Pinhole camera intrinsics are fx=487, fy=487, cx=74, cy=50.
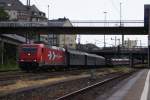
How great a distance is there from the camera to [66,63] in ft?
215

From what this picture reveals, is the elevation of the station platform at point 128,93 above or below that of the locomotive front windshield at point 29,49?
below

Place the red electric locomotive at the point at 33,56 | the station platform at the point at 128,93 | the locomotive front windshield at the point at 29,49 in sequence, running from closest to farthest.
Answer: the station platform at the point at 128,93, the red electric locomotive at the point at 33,56, the locomotive front windshield at the point at 29,49

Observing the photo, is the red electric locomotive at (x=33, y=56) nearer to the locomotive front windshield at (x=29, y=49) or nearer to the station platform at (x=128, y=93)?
the locomotive front windshield at (x=29, y=49)

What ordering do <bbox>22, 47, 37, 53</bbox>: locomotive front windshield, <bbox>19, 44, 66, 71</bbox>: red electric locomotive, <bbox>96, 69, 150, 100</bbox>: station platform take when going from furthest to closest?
<bbox>22, 47, 37, 53</bbox>: locomotive front windshield, <bbox>19, 44, 66, 71</bbox>: red electric locomotive, <bbox>96, 69, 150, 100</bbox>: station platform

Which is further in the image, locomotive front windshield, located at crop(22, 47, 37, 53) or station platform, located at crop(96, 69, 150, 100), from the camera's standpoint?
locomotive front windshield, located at crop(22, 47, 37, 53)

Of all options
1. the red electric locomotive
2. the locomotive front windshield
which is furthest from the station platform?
the locomotive front windshield

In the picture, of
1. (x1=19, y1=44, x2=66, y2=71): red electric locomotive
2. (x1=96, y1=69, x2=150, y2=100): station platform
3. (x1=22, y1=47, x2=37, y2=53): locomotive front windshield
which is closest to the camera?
(x1=96, y1=69, x2=150, y2=100): station platform

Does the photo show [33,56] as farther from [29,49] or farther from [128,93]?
[128,93]

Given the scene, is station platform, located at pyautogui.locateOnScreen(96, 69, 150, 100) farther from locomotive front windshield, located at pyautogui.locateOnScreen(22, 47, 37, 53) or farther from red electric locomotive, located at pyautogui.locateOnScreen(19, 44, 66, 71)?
locomotive front windshield, located at pyautogui.locateOnScreen(22, 47, 37, 53)

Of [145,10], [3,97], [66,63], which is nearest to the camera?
[3,97]

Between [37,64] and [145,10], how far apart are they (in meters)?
39.0

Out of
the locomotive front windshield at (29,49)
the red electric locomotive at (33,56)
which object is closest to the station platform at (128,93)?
the red electric locomotive at (33,56)

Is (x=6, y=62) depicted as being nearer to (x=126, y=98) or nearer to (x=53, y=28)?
(x=53, y=28)

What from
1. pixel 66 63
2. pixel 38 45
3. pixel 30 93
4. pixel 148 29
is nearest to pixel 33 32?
pixel 66 63
